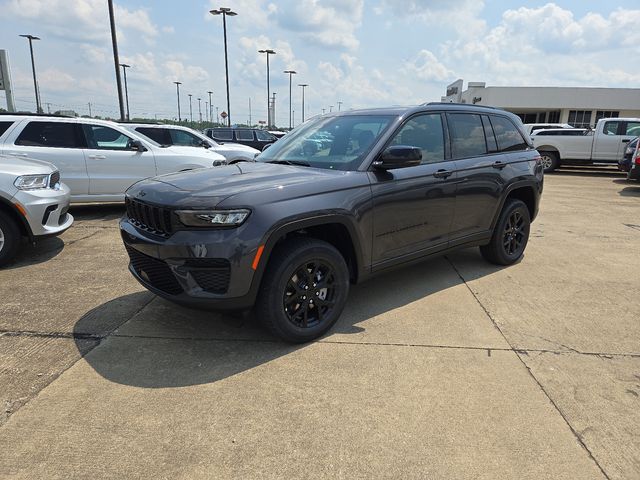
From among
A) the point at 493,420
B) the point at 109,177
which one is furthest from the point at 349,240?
the point at 109,177

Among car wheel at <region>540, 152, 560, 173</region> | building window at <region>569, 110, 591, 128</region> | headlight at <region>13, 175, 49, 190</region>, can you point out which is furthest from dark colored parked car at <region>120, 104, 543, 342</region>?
building window at <region>569, 110, 591, 128</region>

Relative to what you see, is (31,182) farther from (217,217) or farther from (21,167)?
(217,217)

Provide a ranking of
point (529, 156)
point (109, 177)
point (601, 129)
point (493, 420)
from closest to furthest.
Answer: point (493, 420) → point (529, 156) → point (109, 177) → point (601, 129)

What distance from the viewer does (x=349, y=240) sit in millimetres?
3574

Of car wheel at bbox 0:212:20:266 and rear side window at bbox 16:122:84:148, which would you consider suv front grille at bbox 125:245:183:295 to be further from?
rear side window at bbox 16:122:84:148

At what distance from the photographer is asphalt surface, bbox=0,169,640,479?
7.45 ft

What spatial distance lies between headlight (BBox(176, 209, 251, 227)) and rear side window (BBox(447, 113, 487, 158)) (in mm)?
2493

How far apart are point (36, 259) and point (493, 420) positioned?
538 centimetres

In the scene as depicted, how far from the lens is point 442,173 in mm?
4234

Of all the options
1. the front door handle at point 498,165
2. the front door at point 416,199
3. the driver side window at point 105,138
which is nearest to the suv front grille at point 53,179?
the driver side window at point 105,138

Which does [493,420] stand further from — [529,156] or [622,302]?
[529,156]

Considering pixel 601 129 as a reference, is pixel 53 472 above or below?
below

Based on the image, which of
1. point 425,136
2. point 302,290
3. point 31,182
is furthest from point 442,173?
point 31,182

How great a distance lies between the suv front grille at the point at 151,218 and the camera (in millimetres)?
3119
